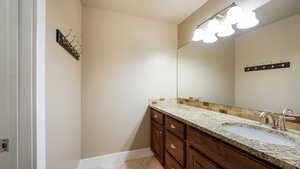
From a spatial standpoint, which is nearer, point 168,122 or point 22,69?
point 22,69

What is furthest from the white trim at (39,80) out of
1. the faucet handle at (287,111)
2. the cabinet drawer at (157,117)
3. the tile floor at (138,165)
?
the faucet handle at (287,111)

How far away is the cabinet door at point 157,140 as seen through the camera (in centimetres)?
181

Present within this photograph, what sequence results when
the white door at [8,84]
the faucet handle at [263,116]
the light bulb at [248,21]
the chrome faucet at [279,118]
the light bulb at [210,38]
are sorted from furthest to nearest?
the light bulb at [210,38], the light bulb at [248,21], the faucet handle at [263,116], the chrome faucet at [279,118], the white door at [8,84]

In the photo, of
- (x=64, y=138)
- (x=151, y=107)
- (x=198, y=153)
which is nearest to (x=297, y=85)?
(x=198, y=153)

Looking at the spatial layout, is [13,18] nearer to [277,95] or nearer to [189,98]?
[277,95]

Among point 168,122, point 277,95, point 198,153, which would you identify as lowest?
point 198,153

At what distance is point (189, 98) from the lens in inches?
86.0

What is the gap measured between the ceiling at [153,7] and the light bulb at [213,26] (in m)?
0.37

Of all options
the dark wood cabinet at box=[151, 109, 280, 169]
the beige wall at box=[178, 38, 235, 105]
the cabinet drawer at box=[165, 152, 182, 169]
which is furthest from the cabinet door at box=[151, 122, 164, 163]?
the beige wall at box=[178, 38, 235, 105]

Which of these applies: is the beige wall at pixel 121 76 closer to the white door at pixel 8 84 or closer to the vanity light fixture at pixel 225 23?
the vanity light fixture at pixel 225 23

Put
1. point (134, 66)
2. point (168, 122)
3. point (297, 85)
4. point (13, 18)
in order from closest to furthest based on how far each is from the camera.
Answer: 1. point (13, 18)
2. point (297, 85)
3. point (168, 122)
4. point (134, 66)

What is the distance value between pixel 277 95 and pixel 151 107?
5.03ft

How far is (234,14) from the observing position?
4.41ft

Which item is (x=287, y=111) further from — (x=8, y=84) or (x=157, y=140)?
(x=8, y=84)
